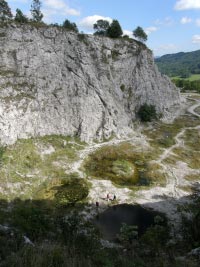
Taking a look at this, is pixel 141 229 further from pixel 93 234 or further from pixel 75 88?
pixel 75 88

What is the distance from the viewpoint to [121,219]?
1868 inches

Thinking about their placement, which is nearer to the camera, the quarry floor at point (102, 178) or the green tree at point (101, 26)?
the quarry floor at point (102, 178)

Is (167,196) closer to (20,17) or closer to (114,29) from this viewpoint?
(20,17)

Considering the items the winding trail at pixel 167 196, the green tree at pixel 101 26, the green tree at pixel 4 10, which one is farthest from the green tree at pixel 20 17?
the winding trail at pixel 167 196

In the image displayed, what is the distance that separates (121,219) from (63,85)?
151ft

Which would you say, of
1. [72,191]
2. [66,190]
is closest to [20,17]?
[66,190]

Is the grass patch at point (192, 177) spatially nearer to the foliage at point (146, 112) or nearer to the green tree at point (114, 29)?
the foliage at point (146, 112)

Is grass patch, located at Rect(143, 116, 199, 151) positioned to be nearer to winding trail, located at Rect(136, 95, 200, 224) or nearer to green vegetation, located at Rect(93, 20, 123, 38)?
winding trail, located at Rect(136, 95, 200, 224)

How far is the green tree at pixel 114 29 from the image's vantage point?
10081 centimetres

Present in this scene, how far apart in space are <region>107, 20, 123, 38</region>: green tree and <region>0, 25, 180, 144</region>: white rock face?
5.17 meters

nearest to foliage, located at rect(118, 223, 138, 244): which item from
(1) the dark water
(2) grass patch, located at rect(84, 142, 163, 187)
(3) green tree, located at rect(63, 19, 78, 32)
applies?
(1) the dark water

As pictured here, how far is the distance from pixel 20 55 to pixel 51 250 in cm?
6822

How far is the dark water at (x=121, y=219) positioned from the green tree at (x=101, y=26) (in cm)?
7297

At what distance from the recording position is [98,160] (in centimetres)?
6900
